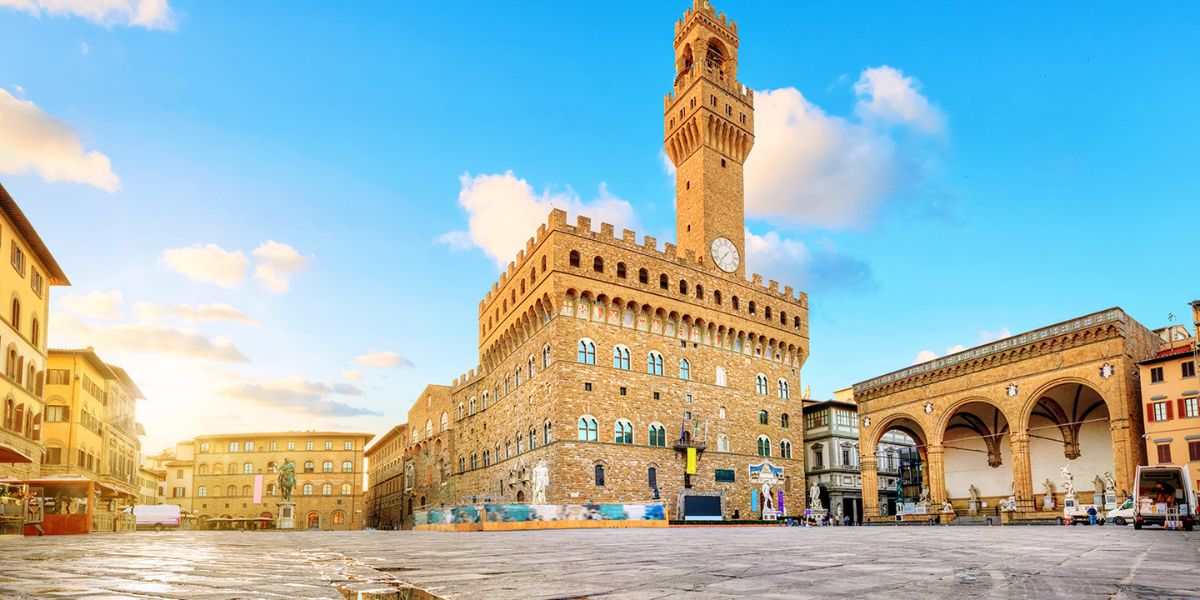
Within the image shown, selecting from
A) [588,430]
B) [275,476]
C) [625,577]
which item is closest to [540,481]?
[588,430]

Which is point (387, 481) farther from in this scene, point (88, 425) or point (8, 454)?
point (8, 454)

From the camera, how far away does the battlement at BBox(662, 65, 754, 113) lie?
5512 cm

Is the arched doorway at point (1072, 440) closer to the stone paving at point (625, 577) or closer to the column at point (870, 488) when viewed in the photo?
the column at point (870, 488)

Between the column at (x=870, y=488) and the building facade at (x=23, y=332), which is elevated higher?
the building facade at (x=23, y=332)

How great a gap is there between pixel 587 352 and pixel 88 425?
3008cm

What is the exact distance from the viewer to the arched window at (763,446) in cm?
5259

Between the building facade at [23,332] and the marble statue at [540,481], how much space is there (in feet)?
76.2

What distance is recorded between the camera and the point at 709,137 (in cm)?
5447

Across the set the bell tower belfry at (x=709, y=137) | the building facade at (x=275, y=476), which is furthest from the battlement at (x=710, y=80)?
the building facade at (x=275, y=476)

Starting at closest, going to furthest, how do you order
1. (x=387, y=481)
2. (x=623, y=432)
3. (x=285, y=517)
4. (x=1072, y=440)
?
(x=1072, y=440) < (x=623, y=432) < (x=285, y=517) < (x=387, y=481)

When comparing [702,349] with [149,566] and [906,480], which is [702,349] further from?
[149,566]

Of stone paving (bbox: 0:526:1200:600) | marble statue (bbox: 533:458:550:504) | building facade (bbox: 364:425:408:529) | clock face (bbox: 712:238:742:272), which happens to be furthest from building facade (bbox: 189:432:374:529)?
stone paving (bbox: 0:526:1200:600)

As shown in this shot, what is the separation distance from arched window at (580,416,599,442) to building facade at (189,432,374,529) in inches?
2222

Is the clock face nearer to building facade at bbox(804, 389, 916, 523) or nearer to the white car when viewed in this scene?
building facade at bbox(804, 389, 916, 523)
